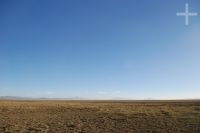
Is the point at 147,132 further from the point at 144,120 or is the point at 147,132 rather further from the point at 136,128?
the point at 144,120

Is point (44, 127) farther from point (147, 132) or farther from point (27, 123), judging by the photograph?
point (147, 132)

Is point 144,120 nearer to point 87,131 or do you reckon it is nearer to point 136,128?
point 136,128

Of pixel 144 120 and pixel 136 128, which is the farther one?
pixel 144 120

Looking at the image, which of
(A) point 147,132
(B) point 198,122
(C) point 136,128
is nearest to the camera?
(A) point 147,132

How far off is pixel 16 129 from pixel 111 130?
8.33 metres

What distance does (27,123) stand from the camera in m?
24.8

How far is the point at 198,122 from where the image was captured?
2409 cm

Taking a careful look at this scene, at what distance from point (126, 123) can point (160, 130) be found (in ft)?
14.1

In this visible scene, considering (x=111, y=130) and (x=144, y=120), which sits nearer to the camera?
(x=111, y=130)

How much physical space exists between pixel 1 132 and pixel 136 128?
1152cm

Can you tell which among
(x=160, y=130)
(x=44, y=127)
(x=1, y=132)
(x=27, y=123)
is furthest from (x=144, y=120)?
(x=1, y=132)

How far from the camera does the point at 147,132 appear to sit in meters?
20.5

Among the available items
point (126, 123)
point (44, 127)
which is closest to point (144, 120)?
point (126, 123)

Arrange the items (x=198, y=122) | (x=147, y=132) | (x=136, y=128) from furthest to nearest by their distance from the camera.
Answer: (x=198, y=122) → (x=136, y=128) → (x=147, y=132)
